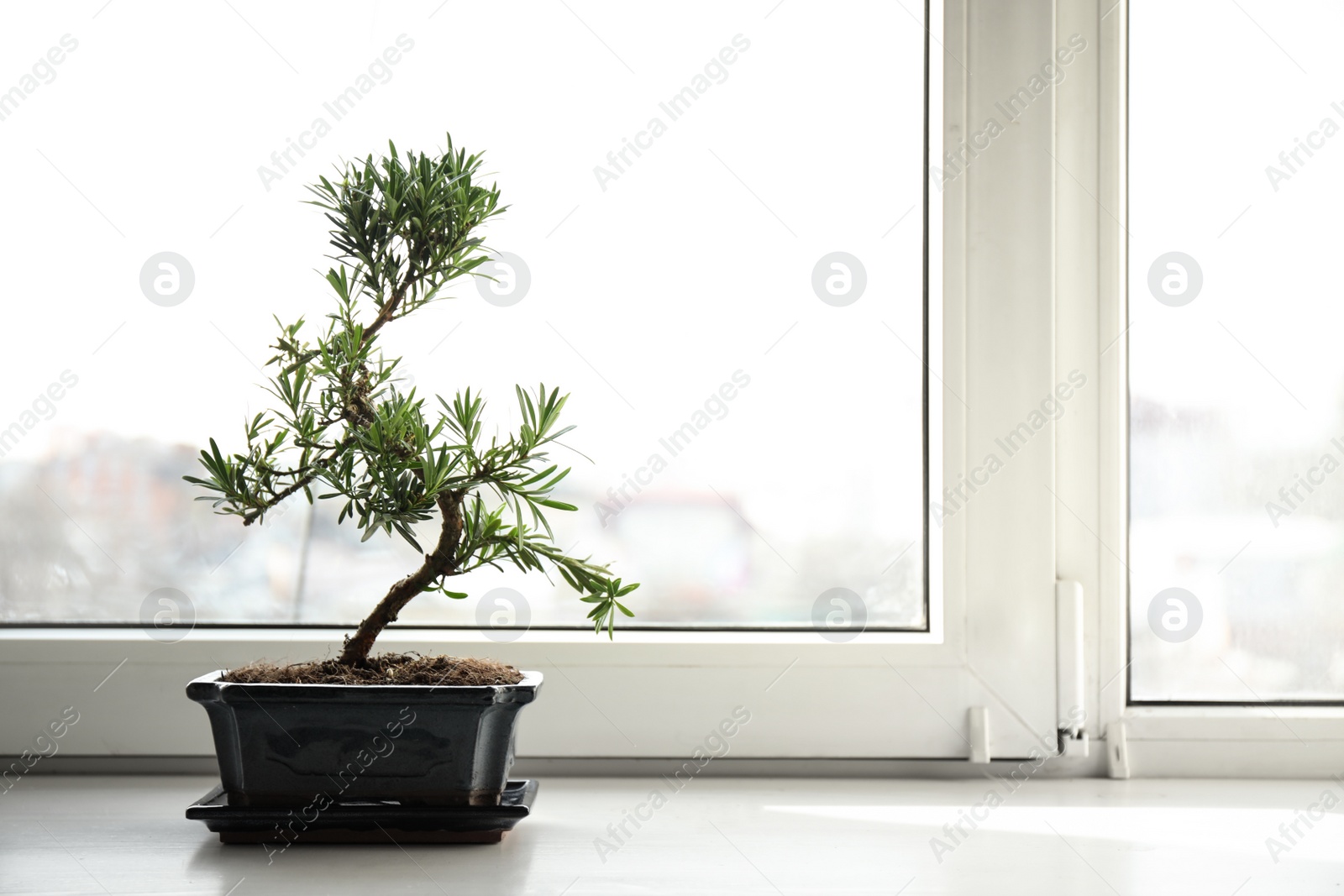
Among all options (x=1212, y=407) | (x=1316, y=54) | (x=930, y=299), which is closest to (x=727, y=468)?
(x=930, y=299)

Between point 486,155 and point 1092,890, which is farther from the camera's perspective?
point 486,155

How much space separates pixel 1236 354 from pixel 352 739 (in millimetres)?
998

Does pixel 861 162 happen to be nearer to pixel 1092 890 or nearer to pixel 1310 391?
pixel 1310 391

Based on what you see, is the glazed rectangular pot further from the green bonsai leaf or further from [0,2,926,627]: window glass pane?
[0,2,926,627]: window glass pane

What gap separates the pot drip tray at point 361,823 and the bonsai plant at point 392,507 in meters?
0.01

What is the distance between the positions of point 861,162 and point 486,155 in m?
0.43

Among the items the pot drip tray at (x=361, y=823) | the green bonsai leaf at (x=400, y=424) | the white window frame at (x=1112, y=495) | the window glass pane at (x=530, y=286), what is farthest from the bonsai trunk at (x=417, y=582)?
the white window frame at (x=1112, y=495)

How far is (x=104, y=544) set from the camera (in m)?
1.08

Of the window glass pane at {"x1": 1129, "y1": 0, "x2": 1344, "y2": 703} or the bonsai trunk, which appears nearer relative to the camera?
the bonsai trunk

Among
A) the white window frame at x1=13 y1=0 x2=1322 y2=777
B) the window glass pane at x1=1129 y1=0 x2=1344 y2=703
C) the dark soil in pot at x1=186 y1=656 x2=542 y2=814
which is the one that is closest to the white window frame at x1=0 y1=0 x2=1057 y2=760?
the white window frame at x1=13 y1=0 x2=1322 y2=777

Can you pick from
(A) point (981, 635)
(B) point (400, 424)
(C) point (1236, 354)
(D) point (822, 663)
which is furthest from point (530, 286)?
(C) point (1236, 354)

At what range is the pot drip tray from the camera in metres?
0.79

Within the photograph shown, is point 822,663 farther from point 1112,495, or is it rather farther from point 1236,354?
point 1236,354

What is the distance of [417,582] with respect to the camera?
2.68 feet
